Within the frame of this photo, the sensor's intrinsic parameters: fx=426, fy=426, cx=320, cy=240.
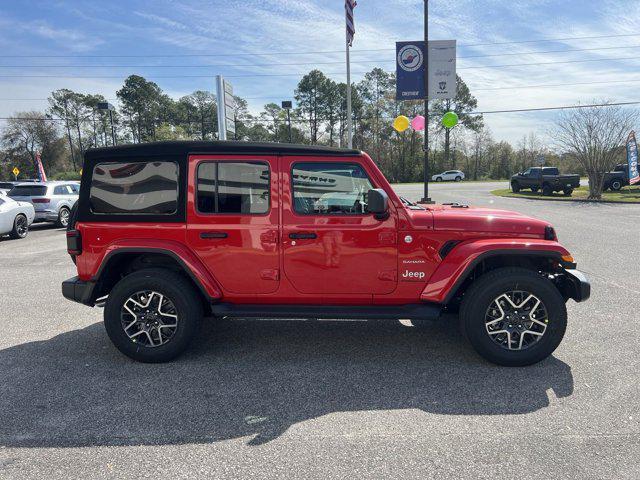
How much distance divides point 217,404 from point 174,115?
7573 centimetres

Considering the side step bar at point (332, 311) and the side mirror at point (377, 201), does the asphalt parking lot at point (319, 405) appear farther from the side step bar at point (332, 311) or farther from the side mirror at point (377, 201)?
the side mirror at point (377, 201)

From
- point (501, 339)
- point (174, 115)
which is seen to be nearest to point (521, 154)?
point (174, 115)

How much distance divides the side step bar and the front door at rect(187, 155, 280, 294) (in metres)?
0.24

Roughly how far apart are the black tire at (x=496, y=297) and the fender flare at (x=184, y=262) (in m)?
2.22

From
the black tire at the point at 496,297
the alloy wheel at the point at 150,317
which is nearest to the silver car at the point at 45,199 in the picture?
the alloy wheel at the point at 150,317

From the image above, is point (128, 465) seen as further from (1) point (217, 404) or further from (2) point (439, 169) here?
(2) point (439, 169)

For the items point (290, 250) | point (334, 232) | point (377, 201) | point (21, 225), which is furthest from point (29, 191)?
point (377, 201)

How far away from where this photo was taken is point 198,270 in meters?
3.74

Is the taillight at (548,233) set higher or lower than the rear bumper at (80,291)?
higher

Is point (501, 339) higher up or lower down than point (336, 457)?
higher up

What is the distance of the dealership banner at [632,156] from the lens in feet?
70.2

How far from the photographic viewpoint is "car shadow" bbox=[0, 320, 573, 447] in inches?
112

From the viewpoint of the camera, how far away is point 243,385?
3408 mm

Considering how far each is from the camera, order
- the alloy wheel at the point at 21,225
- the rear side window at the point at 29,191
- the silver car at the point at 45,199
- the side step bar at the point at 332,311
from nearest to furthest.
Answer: the side step bar at the point at 332,311
the alloy wheel at the point at 21,225
the silver car at the point at 45,199
the rear side window at the point at 29,191
